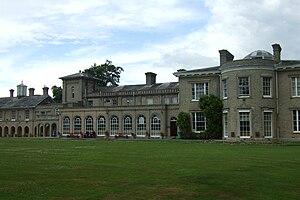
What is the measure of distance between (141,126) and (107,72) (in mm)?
33344

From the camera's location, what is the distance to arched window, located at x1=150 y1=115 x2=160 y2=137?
53.2 meters

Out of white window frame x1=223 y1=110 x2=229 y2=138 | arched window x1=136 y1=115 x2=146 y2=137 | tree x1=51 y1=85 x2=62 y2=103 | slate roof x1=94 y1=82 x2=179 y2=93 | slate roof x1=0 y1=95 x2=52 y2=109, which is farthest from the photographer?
tree x1=51 y1=85 x2=62 y2=103

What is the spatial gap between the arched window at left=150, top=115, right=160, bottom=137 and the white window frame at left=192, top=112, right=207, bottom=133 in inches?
338

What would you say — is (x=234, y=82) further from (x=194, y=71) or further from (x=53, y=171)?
(x=53, y=171)

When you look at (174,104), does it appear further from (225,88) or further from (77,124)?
(77,124)

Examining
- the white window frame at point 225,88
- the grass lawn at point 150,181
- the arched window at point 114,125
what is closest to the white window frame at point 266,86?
the white window frame at point 225,88

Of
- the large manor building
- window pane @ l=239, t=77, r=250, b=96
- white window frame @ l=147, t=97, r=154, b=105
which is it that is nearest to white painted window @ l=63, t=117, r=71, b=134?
the large manor building

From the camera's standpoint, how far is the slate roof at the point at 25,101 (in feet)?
251

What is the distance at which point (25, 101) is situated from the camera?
78750mm

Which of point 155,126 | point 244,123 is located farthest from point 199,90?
point 155,126

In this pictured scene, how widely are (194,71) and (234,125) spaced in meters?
9.43

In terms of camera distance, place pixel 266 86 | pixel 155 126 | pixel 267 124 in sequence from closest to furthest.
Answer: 1. pixel 267 124
2. pixel 266 86
3. pixel 155 126

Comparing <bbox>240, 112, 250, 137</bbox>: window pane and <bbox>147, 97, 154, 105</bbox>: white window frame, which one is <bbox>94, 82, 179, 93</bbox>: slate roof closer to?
<bbox>147, 97, 154, 105</bbox>: white window frame

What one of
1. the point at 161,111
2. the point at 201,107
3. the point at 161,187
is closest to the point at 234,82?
the point at 201,107
